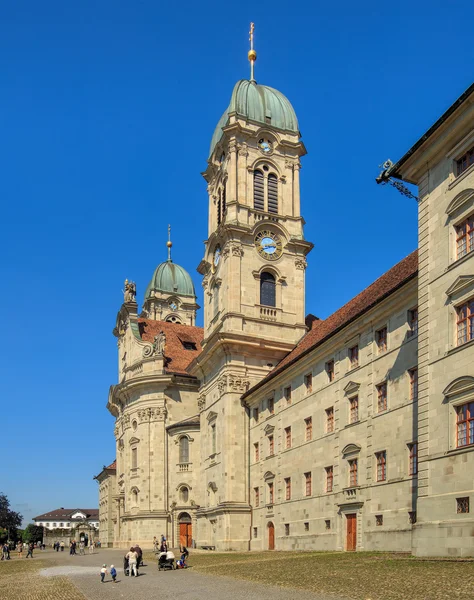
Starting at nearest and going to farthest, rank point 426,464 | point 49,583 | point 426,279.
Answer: point 426,464
point 426,279
point 49,583

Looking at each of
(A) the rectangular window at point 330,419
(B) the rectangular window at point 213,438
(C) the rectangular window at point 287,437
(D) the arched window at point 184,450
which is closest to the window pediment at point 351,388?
(A) the rectangular window at point 330,419

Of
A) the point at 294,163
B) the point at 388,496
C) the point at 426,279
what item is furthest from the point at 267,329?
the point at 426,279

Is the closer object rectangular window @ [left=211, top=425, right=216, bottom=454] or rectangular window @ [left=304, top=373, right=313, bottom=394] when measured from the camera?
rectangular window @ [left=304, top=373, right=313, bottom=394]

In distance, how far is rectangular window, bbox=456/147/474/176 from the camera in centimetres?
2680

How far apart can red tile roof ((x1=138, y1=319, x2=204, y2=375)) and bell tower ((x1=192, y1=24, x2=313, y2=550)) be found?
40.5 ft

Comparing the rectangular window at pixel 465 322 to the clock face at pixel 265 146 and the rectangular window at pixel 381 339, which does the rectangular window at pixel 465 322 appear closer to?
the rectangular window at pixel 381 339

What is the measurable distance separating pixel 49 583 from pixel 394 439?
1670cm

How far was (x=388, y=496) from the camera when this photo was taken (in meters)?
34.6

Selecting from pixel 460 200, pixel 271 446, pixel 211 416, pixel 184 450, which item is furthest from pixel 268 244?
pixel 460 200

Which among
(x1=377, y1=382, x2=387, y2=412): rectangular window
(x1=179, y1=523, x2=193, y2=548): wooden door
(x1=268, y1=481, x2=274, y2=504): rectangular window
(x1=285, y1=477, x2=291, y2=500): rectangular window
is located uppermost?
(x1=377, y1=382, x2=387, y2=412): rectangular window

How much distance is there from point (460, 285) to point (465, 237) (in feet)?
6.16

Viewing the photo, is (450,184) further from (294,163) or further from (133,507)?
(133,507)

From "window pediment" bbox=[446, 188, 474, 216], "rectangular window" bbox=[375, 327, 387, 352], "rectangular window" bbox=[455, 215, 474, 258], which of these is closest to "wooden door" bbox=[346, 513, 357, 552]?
"rectangular window" bbox=[375, 327, 387, 352]

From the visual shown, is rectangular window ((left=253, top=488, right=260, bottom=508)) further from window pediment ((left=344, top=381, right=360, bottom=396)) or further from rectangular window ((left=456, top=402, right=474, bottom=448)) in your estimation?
rectangular window ((left=456, top=402, right=474, bottom=448))
